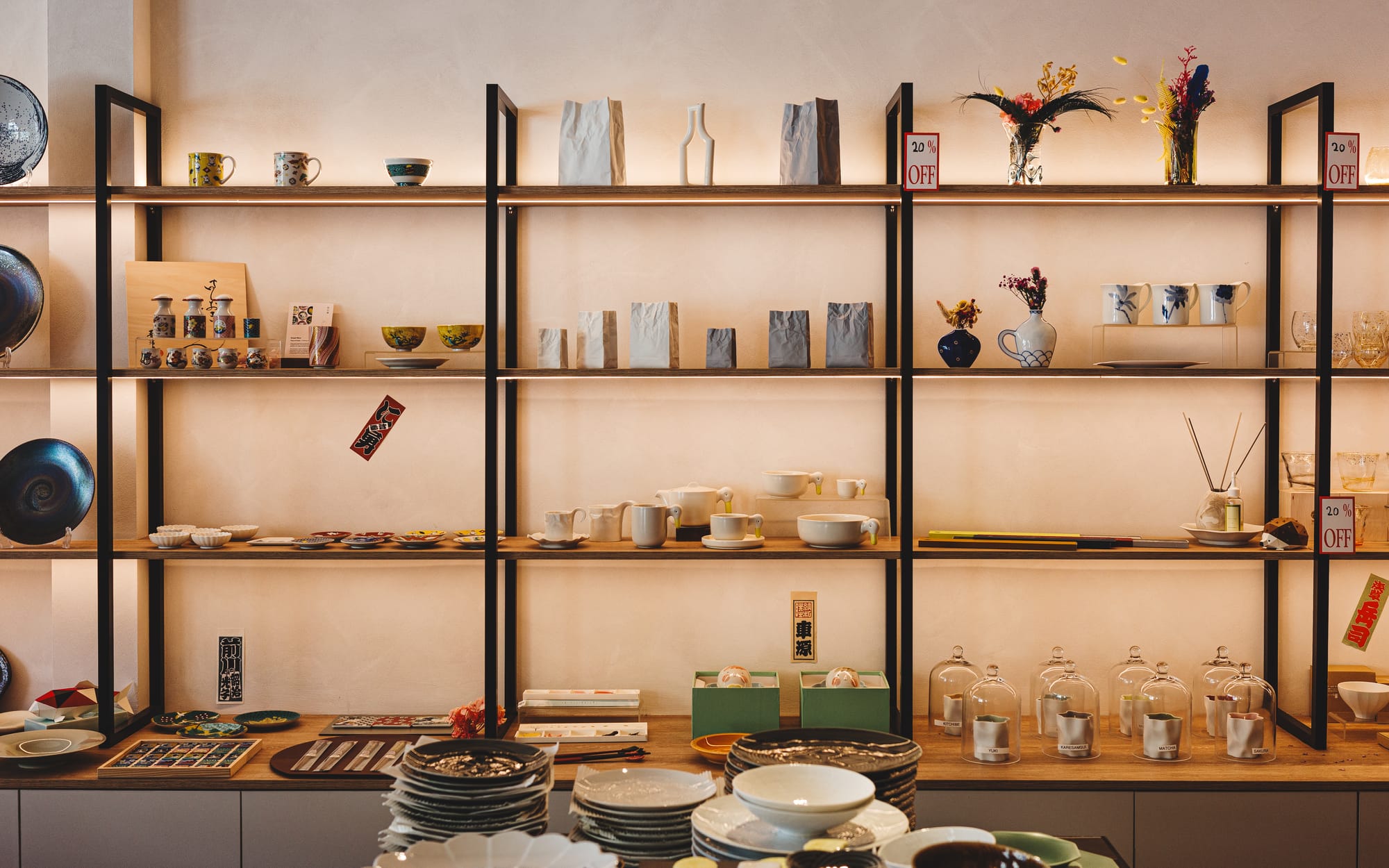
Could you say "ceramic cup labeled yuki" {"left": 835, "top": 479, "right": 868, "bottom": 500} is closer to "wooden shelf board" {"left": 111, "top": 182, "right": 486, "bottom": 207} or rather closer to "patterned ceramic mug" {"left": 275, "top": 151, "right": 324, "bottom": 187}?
"wooden shelf board" {"left": 111, "top": 182, "right": 486, "bottom": 207}

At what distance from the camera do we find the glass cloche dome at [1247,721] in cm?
270

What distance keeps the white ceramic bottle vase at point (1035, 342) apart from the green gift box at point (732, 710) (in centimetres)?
115

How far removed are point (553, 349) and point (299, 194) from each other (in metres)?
0.84

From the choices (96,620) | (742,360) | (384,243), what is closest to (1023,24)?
(742,360)

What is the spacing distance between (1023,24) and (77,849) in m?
3.46

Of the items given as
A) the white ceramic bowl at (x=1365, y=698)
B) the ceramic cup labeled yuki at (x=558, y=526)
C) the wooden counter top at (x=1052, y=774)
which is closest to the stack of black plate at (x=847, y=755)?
the wooden counter top at (x=1052, y=774)

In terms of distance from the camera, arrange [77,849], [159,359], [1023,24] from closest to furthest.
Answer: [77,849] < [159,359] < [1023,24]

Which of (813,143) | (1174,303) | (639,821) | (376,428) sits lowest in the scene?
(639,821)

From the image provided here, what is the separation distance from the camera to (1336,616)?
3141 millimetres

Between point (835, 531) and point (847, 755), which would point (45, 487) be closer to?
point (835, 531)

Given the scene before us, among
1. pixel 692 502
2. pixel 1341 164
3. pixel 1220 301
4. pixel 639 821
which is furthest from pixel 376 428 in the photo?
pixel 1341 164

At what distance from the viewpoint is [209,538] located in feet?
9.54

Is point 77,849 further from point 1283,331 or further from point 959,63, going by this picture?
point 1283,331

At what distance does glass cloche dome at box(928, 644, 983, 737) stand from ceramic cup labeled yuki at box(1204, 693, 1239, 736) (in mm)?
609
